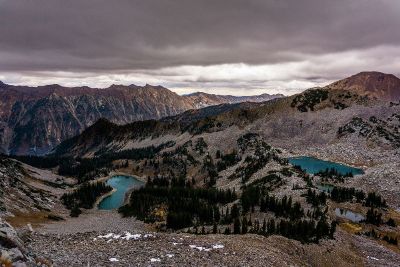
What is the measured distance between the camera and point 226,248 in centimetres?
5528

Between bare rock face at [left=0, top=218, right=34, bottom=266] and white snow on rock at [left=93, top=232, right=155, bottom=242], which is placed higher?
bare rock face at [left=0, top=218, right=34, bottom=266]

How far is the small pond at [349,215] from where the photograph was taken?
13011cm

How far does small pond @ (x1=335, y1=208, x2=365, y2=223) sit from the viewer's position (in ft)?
427

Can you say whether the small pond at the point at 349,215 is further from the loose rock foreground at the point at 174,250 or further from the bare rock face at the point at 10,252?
the bare rock face at the point at 10,252

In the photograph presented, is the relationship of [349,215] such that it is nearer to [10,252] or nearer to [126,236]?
[126,236]

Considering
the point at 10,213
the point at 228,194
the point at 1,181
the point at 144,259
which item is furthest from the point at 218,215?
the point at 1,181

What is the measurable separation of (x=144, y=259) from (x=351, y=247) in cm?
5223

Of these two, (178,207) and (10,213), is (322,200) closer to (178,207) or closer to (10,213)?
(178,207)

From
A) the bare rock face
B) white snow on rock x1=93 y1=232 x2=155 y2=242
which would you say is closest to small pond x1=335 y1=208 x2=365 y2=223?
white snow on rock x1=93 y1=232 x2=155 y2=242

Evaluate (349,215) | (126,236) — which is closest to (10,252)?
(126,236)

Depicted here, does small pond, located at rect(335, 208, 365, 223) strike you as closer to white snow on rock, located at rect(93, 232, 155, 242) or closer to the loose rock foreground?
the loose rock foreground

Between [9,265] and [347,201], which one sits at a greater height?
[9,265]

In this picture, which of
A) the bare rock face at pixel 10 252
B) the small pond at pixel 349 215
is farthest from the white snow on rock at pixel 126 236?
the small pond at pixel 349 215

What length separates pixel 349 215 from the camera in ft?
443
